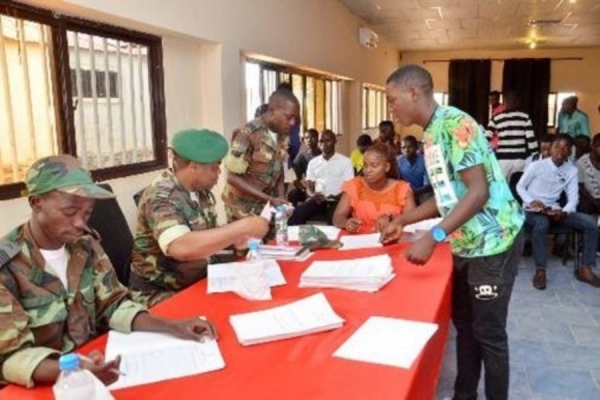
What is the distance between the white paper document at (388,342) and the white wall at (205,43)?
185 cm

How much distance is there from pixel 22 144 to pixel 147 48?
1.19 meters

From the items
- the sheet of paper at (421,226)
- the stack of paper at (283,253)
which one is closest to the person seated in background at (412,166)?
the sheet of paper at (421,226)

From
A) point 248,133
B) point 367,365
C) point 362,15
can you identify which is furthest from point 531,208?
point 362,15

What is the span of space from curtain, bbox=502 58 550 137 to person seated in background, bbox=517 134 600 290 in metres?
7.54

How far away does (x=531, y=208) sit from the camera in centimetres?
439

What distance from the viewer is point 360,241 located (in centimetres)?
245

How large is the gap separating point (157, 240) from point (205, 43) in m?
2.42

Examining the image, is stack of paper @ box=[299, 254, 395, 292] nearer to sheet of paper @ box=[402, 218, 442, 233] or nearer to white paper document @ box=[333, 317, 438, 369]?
white paper document @ box=[333, 317, 438, 369]

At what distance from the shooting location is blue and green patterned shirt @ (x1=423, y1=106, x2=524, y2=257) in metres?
1.80

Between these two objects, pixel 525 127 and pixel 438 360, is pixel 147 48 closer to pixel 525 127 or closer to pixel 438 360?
pixel 438 360

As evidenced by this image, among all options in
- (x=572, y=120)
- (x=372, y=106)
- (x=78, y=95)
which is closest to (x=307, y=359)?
(x=78, y=95)

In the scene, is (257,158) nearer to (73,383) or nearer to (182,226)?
(182,226)

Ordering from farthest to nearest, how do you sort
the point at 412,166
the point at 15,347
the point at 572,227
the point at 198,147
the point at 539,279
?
the point at 412,166
the point at 572,227
the point at 539,279
the point at 198,147
the point at 15,347

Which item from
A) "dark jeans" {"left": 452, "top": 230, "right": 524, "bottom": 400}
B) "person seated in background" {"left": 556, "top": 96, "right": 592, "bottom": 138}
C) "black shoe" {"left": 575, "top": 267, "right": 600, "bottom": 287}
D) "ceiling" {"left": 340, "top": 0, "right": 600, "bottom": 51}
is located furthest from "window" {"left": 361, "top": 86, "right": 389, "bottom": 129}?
"dark jeans" {"left": 452, "top": 230, "right": 524, "bottom": 400}
